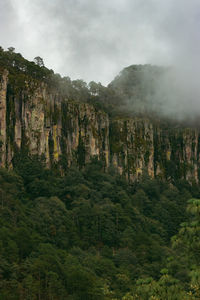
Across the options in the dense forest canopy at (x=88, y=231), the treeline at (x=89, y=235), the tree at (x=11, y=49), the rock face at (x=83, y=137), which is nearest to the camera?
the dense forest canopy at (x=88, y=231)

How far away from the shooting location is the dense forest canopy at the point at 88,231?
1947 cm

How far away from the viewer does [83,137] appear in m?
62.2

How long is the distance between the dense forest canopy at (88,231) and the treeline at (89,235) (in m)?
0.06

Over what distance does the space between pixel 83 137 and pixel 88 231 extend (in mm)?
19831

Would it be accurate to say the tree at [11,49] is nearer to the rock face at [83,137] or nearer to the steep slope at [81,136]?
the steep slope at [81,136]

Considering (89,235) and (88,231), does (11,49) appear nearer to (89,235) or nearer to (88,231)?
(88,231)

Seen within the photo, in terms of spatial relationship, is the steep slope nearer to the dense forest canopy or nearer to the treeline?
the dense forest canopy

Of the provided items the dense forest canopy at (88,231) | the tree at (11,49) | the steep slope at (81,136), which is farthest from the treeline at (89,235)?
the tree at (11,49)

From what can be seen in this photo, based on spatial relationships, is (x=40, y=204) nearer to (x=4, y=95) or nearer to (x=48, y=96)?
(x=4, y=95)

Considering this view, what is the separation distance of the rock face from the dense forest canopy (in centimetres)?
158

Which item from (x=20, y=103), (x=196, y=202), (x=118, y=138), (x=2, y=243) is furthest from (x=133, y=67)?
Answer: (x=196, y=202)

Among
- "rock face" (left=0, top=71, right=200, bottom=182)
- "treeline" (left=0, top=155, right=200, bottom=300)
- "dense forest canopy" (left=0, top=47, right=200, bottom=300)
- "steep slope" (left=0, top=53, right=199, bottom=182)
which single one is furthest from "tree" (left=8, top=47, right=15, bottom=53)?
"treeline" (left=0, top=155, right=200, bottom=300)

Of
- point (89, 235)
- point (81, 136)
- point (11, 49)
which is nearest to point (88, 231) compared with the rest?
point (89, 235)

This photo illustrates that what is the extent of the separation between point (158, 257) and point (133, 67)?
61.8 metres
